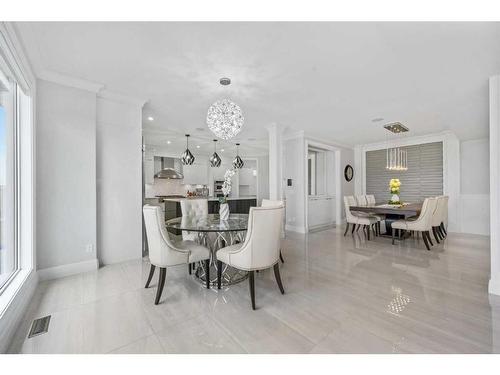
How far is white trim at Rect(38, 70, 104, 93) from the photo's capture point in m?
2.43

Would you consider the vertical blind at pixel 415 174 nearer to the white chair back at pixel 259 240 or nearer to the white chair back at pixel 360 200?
the white chair back at pixel 360 200

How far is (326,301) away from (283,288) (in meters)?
0.43

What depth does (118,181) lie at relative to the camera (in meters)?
3.04

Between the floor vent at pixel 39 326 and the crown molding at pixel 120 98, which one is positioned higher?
the crown molding at pixel 120 98

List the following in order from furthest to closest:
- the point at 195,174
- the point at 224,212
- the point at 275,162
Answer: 1. the point at 195,174
2. the point at 275,162
3. the point at 224,212

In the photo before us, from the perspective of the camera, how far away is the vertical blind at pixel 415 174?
5.55 metres

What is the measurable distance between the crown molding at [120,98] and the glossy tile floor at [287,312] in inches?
90.4

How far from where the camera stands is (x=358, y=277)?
258cm

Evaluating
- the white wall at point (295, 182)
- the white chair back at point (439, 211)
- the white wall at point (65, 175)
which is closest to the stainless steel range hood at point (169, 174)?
the white wall at point (295, 182)

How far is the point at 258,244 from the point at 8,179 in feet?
8.17

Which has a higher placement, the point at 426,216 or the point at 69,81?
the point at 69,81

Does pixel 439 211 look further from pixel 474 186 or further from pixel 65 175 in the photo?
pixel 65 175

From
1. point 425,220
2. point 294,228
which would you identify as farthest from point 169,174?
point 425,220
